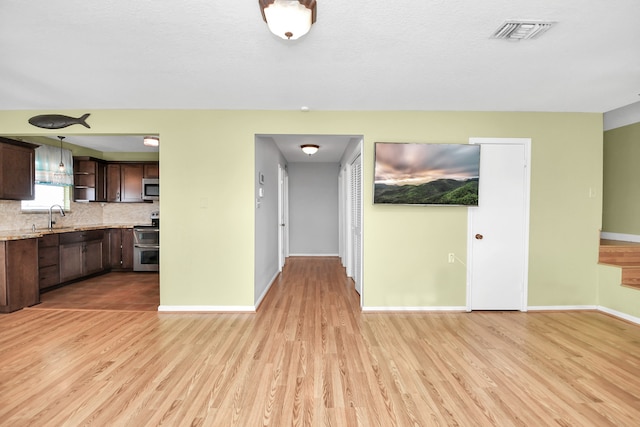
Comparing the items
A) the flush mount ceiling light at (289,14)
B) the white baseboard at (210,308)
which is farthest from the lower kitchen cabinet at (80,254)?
the flush mount ceiling light at (289,14)

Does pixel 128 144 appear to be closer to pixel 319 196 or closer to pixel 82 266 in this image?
pixel 82 266

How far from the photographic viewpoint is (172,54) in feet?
8.06

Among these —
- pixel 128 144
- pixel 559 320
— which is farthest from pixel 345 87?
pixel 128 144

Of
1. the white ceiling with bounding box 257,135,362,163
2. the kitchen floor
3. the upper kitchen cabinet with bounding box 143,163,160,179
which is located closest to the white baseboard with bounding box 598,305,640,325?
the white ceiling with bounding box 257,135,362,163

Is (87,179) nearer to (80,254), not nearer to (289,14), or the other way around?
(80,254)

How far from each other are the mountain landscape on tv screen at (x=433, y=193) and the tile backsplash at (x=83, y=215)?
517 cm

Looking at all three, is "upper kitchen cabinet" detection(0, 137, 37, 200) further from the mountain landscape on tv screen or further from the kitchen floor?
the mountain landscape on tv screen

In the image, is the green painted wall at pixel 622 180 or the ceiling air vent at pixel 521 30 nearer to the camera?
the ceiling air vent at pixel 521 30

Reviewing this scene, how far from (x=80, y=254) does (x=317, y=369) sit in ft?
16.6

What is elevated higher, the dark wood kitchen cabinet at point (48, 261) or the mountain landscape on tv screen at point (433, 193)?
the mountain landscape on tv screen at point (433, 193)

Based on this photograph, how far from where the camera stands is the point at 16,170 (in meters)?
4.31

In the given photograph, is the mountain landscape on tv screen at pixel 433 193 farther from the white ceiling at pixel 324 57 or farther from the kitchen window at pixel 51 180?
the kitchen window at pixel 51 180

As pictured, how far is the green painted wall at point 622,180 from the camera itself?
14.8ft

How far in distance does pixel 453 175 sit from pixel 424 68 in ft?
4.99
